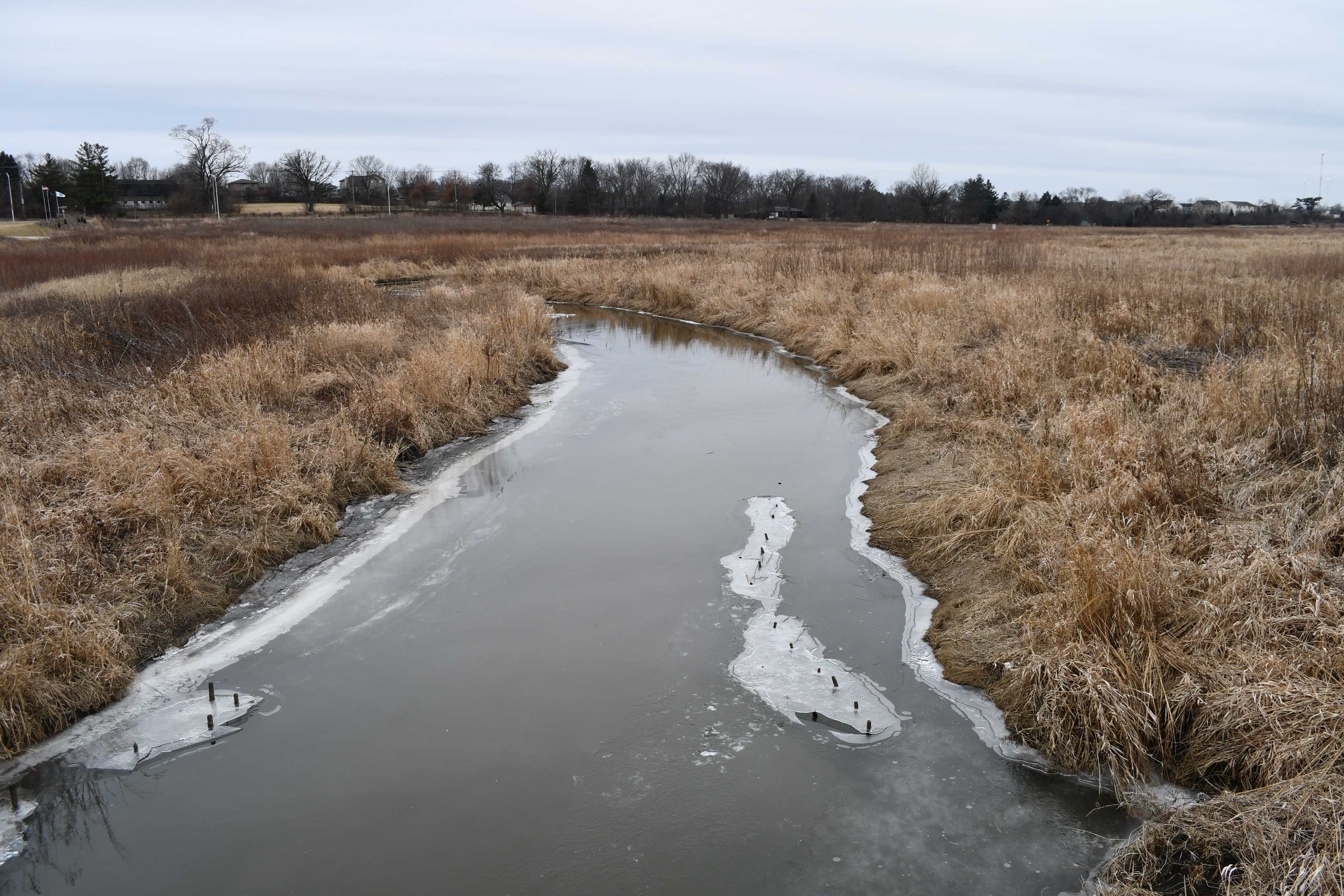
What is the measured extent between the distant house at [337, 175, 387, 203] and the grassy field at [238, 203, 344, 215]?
6.74 m

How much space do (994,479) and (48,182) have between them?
73662 millimetres

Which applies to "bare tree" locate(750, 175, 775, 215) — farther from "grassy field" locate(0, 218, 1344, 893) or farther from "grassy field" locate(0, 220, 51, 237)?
"grassy field" locate(0, 218, 1344, 893)

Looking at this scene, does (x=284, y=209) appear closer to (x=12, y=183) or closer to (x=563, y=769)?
(x=12, y=183)

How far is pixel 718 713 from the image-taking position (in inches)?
172

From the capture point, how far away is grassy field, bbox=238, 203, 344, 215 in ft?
203

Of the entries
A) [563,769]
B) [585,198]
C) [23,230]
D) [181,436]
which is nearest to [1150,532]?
[563,769]

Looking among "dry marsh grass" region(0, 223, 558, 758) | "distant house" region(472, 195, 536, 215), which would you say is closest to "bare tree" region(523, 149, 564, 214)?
"distant house" region(472, 195, 536, 215)

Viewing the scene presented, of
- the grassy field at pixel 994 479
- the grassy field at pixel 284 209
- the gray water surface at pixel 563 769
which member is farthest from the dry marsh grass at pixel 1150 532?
the grassy field at pixel 284 209

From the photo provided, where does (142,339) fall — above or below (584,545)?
above

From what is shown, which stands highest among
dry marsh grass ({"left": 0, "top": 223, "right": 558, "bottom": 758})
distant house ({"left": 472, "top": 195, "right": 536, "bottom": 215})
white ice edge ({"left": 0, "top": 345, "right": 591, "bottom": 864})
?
distant house ({"left": 472, "top": 195, "right": 536, "bottom": 215})

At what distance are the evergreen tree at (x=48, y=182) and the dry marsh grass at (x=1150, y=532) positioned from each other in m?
68.6

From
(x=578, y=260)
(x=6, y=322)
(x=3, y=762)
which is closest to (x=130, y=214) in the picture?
(x=578, y=260)

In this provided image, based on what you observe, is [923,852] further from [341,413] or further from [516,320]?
[516,320]

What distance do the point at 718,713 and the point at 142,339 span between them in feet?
30.8
